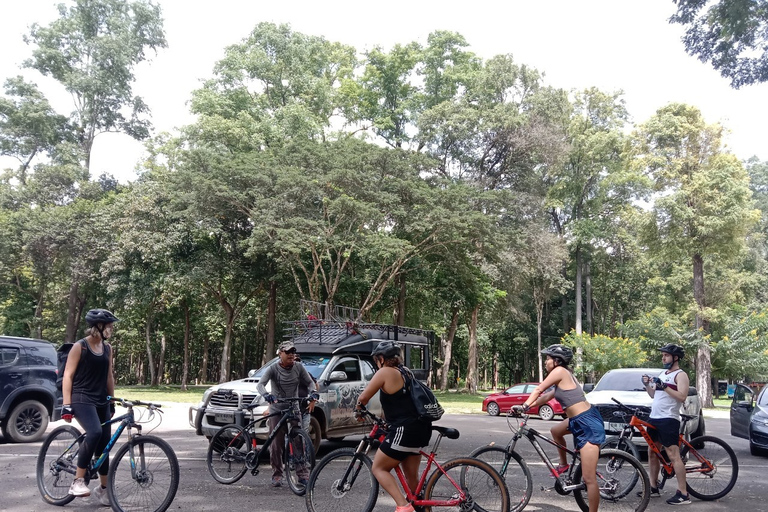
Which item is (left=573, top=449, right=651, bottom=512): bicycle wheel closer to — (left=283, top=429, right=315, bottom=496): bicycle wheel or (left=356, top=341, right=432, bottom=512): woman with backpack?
(left=356, top=341, right=432, bottom=512): woman with backpack

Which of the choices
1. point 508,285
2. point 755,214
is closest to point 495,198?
point 508,285

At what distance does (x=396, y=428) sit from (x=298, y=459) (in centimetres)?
271

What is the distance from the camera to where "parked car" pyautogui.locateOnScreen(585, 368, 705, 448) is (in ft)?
37.4

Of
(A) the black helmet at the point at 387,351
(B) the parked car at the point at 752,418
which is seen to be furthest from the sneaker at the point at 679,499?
(B) the parked car at the point at 752,418

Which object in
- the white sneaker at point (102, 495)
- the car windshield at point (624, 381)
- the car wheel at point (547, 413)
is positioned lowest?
the car wheel at point (547, 413)

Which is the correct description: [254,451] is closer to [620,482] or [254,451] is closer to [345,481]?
[345,481]

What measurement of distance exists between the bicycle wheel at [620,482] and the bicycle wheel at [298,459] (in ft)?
10.2

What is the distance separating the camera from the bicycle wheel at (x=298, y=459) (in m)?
7.77

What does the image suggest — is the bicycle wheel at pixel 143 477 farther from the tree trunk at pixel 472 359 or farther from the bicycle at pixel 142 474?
the tree trunk at pixel 472 359

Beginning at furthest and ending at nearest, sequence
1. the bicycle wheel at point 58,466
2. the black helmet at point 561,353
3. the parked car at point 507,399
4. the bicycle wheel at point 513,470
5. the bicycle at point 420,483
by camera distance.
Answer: the parked car at point 507,399, the bicycle wheel at point 58,466, the black helmet at point 561,353, the bicycle wheel at point 513,470, the bicycle at point 420,483

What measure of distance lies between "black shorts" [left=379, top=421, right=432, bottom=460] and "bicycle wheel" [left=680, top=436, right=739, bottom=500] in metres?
4.33

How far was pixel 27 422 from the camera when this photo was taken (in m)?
11.9

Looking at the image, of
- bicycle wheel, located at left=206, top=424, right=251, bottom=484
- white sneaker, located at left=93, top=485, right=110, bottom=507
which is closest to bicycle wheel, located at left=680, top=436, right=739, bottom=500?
bicycle wheel, located at left=206, top=424, right=251, bottom=484

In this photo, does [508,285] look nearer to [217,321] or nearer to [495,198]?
[495,198]
